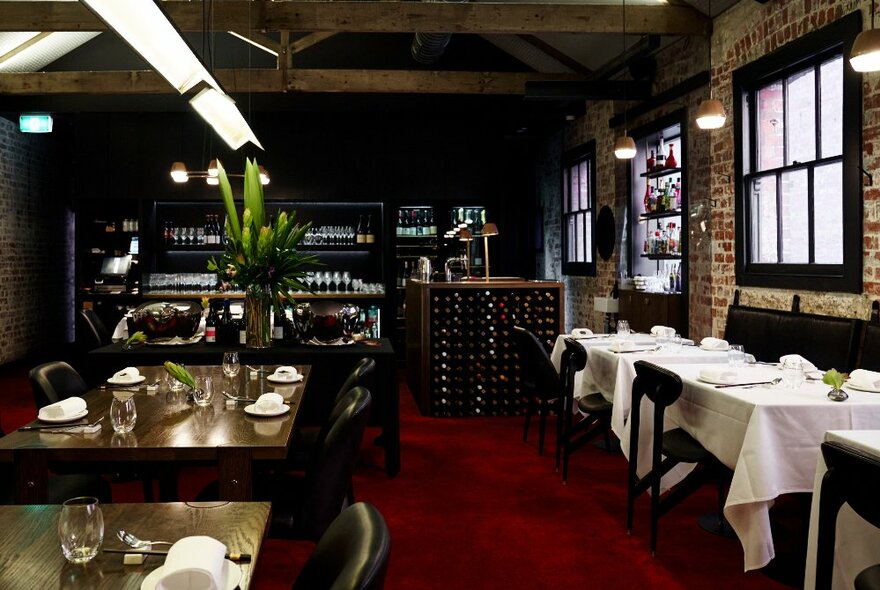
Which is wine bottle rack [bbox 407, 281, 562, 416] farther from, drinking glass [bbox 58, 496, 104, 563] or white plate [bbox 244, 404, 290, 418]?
drinking glass [bbox 58, 496, 104, 563]

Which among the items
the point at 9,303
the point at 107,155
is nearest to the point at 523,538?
the point at 107,155

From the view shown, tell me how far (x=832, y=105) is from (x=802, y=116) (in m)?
0.40

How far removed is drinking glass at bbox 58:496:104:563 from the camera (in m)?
1.48

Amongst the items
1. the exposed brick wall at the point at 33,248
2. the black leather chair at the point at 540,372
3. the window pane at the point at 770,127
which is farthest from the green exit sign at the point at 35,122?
the window pane at the point at 770,127

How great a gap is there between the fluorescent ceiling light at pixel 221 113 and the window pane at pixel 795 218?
401 centimetres

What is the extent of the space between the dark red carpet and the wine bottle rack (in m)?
1.05

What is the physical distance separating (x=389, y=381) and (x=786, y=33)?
3.95 metres

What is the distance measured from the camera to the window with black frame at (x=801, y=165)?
4.80 metres

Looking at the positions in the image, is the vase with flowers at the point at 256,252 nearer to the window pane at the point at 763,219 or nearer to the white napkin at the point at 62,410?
the white napkin at the point at 62,410

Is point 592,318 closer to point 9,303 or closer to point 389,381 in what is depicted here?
point 389,381

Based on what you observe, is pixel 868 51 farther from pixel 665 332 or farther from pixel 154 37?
pixel 154 37

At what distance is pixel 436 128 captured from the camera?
32.8 ft

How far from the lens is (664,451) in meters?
3.51

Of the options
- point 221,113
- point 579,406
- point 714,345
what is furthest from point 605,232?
point 221,113
